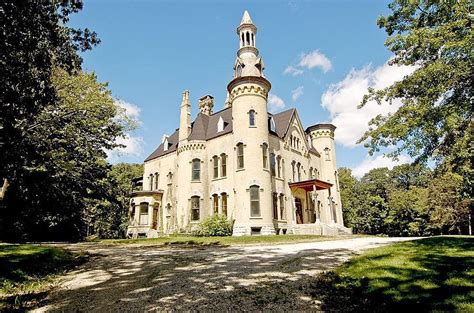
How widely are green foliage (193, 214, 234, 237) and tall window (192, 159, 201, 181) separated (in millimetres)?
5144

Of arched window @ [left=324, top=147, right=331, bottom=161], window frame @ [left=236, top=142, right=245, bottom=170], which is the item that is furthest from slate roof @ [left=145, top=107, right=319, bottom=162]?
window frame @ [left=236, top=142, right=245, bottom=170]

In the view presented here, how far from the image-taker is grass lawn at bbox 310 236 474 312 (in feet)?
18.3

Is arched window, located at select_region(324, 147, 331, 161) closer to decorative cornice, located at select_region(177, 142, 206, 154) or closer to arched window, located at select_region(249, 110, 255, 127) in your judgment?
arched window, located at select_region(249, 110, 255, 127)

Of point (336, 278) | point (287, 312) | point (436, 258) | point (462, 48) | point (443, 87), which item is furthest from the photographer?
point (443, 87)

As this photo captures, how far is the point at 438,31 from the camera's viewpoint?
1083cm

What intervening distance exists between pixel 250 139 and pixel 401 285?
2055cm

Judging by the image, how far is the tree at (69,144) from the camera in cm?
1833

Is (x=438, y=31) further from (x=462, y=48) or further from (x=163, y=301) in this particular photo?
(x=163, y=301)

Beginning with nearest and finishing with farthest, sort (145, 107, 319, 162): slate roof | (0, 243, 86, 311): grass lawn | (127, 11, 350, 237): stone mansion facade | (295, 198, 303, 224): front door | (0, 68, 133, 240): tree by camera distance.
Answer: (0, 243, 86, 311): grass lawn
(0, 68, 133, 240): tree
(127, 11, 350, 237): stone mansion facade
(295, 198, 303, 224): front door
(145, 107, 319, 162): slate roof

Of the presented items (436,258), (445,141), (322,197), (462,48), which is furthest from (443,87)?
(322,197)

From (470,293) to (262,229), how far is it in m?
19.4

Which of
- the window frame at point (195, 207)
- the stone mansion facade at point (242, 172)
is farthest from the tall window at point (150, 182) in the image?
the window frame at point (195, 207)

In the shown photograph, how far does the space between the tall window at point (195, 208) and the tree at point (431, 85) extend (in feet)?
61.9

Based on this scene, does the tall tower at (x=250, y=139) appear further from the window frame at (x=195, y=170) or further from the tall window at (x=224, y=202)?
the window frame at (x=195, y=170)
